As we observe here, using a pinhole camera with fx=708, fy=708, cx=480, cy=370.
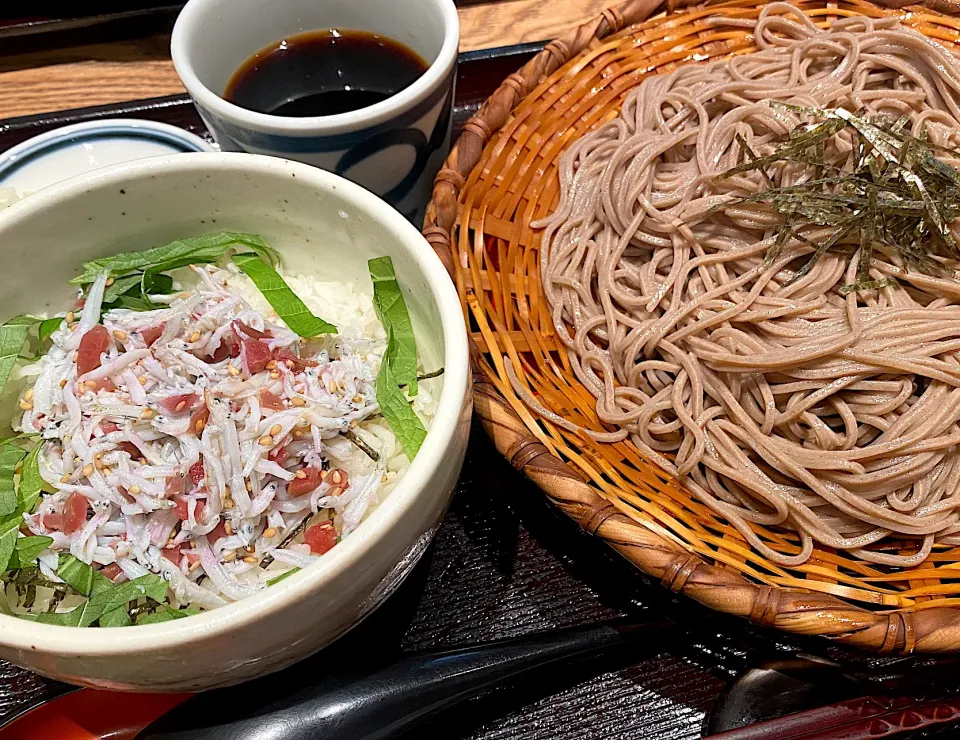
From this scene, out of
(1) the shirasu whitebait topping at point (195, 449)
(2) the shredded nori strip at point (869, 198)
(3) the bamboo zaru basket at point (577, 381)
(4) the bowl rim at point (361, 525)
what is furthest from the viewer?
(2) the shredded nori strip at point (869, 198)

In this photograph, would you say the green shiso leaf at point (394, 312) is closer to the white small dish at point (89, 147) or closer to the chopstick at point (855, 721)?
the chopstick at point (855, 721)

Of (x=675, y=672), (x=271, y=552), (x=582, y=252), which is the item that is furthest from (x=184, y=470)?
(x=582, y=252)

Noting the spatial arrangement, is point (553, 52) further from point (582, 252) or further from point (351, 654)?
point (351, 654)

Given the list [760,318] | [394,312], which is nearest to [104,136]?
[394,312]

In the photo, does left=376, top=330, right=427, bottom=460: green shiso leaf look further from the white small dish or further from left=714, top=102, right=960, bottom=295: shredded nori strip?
the white small dish

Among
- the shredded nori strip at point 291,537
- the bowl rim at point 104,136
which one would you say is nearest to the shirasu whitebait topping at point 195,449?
the shredded nori strip at point 291,537

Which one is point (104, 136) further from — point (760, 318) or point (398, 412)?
point (760, 318)
